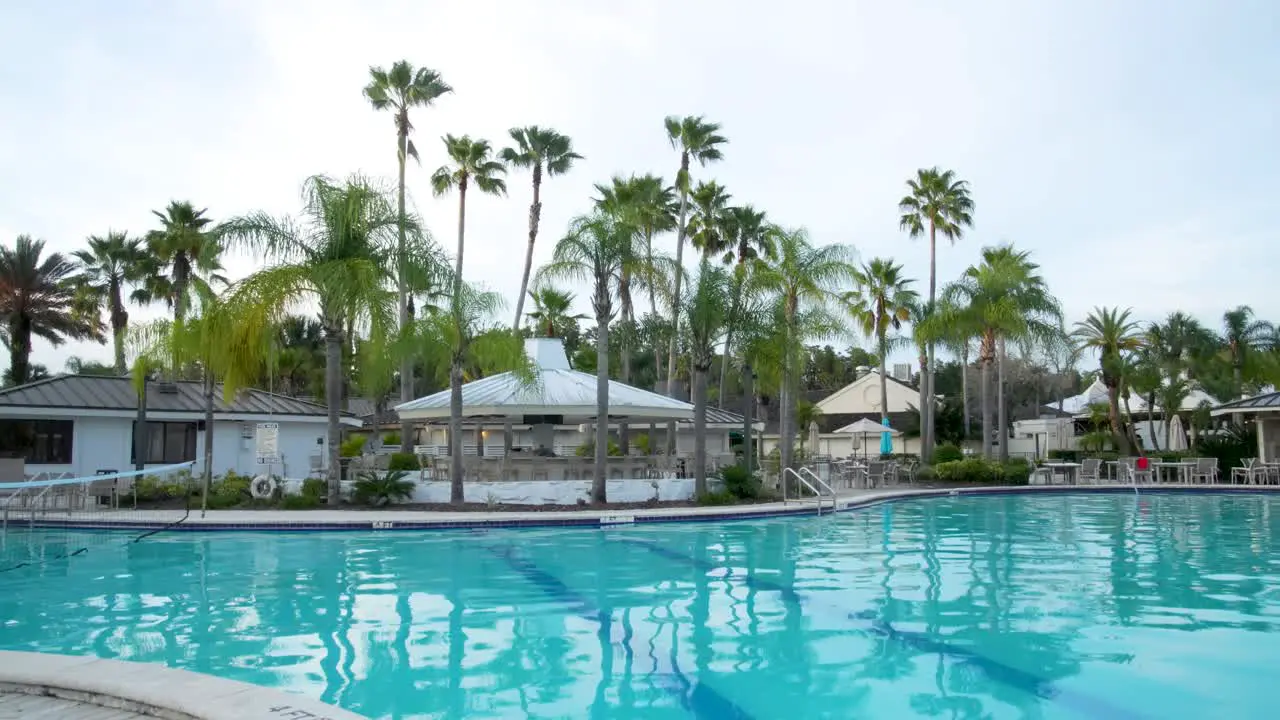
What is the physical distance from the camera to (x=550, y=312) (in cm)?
3659

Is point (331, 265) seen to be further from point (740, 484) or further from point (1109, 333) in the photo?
point (1109, 333)

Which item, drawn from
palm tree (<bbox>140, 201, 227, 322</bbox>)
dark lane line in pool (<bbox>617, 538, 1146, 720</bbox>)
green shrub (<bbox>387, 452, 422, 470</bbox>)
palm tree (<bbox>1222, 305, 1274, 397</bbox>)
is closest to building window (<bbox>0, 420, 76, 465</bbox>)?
palm tree (<bbox>140, 201, 227, 322</bbox>)

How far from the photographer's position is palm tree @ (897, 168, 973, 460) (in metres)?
37.3

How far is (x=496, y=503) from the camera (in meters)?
20.2

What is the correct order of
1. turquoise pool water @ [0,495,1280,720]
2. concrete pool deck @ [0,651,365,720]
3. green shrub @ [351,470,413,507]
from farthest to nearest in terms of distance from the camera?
green shrub @ [351,470,413,507], turquoise pool water @ [0,495,1280,720], concrete pool deck @ [0,651,365,720]

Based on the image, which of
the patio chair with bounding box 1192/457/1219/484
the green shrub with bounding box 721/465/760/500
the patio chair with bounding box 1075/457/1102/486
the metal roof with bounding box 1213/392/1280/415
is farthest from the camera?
the metal roof with bounding box 1213/392/1280/415

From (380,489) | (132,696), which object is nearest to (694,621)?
(132,696)

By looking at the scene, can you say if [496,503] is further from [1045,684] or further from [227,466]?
[1045,684]

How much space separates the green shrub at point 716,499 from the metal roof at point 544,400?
269cm

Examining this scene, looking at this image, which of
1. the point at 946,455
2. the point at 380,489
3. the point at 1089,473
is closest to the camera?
the point at 380,489

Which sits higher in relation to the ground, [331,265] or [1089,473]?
[331,265]

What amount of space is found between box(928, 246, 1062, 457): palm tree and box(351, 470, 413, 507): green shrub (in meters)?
19.5

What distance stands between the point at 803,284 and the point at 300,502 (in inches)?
496

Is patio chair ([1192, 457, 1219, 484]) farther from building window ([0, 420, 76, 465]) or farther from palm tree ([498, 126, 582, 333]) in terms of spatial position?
building window ([0, 420, 76, 465])
